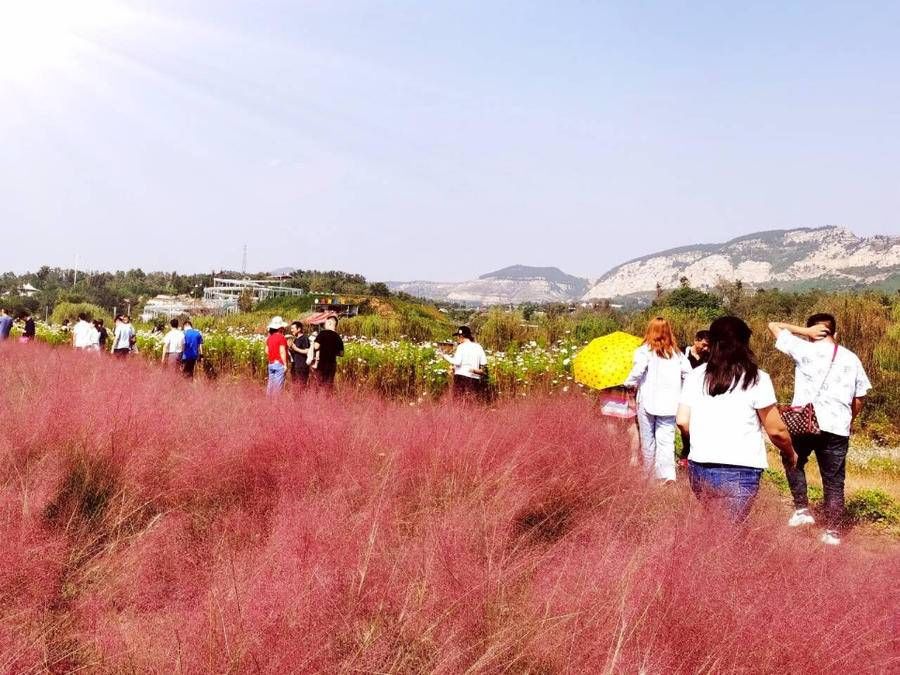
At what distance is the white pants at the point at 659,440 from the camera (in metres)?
5.59

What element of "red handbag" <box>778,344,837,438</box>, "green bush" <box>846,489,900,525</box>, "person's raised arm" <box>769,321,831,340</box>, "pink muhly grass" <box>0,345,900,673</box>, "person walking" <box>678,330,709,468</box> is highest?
"person's raised arm" <box>769,321,831,340</box>

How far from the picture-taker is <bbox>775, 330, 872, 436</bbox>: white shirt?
507 cm

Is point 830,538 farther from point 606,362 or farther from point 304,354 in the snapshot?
point 304,354

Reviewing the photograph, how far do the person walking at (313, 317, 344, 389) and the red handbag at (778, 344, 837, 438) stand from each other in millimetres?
5816

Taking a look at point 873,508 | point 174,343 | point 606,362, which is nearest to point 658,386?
point 606,362

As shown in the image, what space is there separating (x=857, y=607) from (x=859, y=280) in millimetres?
231987

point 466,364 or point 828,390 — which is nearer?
point 828,390

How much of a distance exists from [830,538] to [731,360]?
1.11 meters

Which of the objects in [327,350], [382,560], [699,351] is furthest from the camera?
[327,350]

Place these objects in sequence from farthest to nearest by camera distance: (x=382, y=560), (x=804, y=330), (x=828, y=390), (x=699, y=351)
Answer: (x=699, y=351) → (x=828, y=390) → (x=804, y=330) → (x=382, y=560)

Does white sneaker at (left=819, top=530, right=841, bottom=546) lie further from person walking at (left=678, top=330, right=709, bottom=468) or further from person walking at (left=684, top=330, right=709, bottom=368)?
person walking at (left=684, top=330, right=709, bottom=368)

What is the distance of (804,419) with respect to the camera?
16.9ft

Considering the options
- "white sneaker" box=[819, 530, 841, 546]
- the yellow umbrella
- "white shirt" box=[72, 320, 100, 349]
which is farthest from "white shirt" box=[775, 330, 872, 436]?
"white shirt" box=[72, 320, 100, 349]

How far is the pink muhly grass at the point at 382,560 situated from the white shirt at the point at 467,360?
13.9 ft
